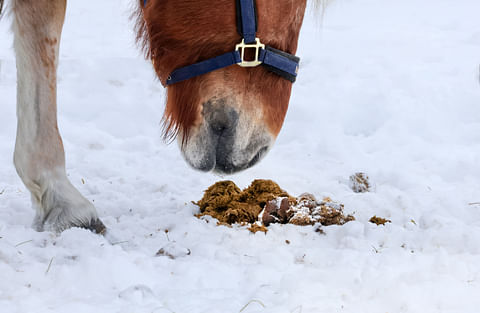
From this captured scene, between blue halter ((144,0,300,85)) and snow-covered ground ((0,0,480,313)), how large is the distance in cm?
47

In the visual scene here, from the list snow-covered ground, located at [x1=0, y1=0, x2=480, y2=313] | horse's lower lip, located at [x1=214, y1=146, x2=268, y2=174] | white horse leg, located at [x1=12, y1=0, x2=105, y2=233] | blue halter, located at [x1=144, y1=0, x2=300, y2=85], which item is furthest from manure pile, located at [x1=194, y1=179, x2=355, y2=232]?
blue halter, located at [x1=144, y1=0, x2=300, y2=85]

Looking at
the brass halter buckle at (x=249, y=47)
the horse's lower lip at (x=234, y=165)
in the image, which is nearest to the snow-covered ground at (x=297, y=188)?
the horse's lower lip at (x=234, y=165)

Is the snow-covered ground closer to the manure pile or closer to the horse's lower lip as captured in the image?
the manure pile

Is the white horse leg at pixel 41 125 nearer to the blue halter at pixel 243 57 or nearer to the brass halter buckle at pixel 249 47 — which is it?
the blue halter at pixel 243 57

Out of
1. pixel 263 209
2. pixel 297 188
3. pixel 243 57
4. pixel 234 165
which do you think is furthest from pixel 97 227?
pixel 297 188

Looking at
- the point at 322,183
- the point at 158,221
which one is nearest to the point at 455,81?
the point at 322,183

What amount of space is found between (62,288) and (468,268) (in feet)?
5.28

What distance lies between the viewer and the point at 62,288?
6.01ft

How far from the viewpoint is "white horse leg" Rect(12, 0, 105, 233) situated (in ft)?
7.76

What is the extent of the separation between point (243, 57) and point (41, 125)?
3.58ft

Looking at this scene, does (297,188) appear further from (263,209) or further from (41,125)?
(41,125)

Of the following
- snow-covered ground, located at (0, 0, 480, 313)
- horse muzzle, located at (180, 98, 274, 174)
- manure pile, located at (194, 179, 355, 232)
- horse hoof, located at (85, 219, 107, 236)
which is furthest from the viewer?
manure pile, located at (194, 179, 355, 232)

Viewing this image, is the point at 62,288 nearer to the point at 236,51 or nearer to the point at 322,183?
the point at 236,51

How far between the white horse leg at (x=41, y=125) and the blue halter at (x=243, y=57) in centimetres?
77
